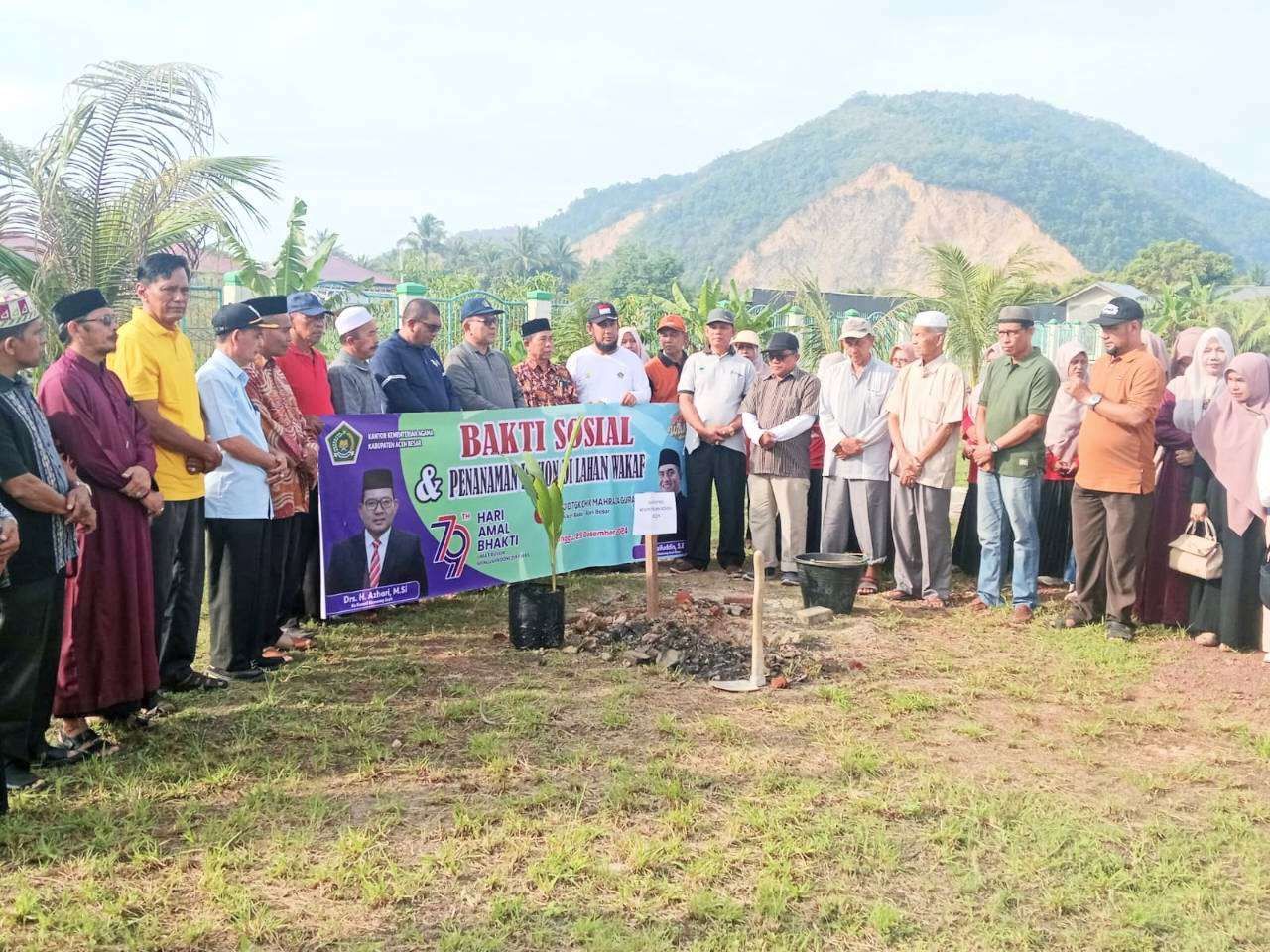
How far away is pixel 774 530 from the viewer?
8461 mm

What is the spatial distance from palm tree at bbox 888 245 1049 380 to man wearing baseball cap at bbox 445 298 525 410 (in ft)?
41.1

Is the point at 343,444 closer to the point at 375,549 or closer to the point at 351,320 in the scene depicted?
the point at 375,549

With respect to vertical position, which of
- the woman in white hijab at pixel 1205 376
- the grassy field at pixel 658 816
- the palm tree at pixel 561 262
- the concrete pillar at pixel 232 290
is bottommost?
the grassy field at pixel 658 816

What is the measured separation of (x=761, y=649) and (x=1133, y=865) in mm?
2211

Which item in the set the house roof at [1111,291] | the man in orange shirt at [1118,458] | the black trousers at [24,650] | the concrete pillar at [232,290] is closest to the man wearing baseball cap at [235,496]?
the black trousers at [24,650]

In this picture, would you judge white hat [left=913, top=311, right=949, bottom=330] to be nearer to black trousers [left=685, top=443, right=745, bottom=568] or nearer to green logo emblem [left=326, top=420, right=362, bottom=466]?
black trousers [left=685, top=443, right=745, bottom=568]

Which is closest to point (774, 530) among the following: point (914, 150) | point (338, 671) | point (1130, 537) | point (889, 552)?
point (889, 552)

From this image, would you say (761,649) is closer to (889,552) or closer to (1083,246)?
(889,552)

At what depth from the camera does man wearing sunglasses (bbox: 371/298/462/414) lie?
6.92 meters

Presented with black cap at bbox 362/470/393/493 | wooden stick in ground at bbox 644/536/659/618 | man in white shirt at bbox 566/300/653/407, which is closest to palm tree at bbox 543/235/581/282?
man in white shirt at bbox 566/300/653/407

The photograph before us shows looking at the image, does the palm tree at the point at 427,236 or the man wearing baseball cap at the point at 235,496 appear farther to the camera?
the palm tree at the point at 427,236

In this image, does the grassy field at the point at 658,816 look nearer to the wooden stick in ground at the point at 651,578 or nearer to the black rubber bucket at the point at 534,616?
the black rubber bucket at the point at 534,616

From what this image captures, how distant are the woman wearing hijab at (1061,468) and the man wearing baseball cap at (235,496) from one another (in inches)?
201

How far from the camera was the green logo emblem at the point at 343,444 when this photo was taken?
6.26 m
